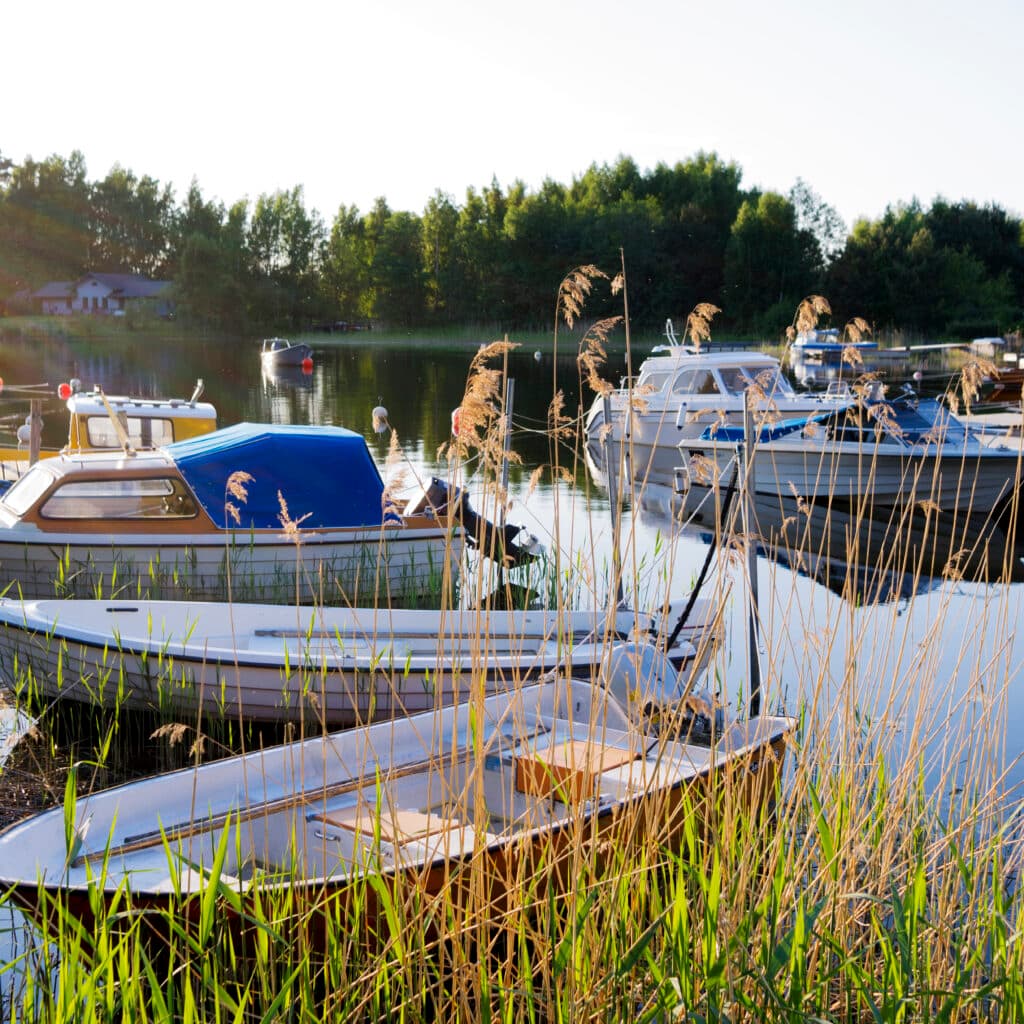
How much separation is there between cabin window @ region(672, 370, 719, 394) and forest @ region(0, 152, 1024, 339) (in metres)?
32.1

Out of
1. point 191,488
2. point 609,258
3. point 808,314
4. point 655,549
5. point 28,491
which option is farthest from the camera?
point 609,258

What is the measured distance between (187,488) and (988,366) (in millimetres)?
6360

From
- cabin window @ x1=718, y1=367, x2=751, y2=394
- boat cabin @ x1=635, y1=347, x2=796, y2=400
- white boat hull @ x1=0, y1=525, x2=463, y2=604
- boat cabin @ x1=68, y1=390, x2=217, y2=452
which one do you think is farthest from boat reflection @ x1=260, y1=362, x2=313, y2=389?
white boat hull @ x1=0, y1=525, x2=463, y2=604

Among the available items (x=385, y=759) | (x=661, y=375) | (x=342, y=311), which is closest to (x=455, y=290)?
(x=342, y=311)

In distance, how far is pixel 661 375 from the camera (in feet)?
58.1

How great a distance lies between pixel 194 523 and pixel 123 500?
21.8 inches

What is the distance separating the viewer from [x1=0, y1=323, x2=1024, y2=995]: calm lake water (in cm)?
346

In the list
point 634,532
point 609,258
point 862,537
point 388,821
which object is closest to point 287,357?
point 609,258

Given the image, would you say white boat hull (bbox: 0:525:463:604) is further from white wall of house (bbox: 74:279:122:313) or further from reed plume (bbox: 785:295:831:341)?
white wall of house (bbox: 74:279:122:313)

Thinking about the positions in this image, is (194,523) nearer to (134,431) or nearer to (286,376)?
(134,431)

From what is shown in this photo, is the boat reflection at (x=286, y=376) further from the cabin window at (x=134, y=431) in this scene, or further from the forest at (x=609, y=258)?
the cabin window at (x=134, y=431)

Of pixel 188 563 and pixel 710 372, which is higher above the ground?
pixel 710 372

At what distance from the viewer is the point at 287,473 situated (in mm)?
8656

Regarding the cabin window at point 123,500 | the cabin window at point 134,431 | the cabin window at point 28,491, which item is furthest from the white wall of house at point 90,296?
the cabin window at point 123,500
